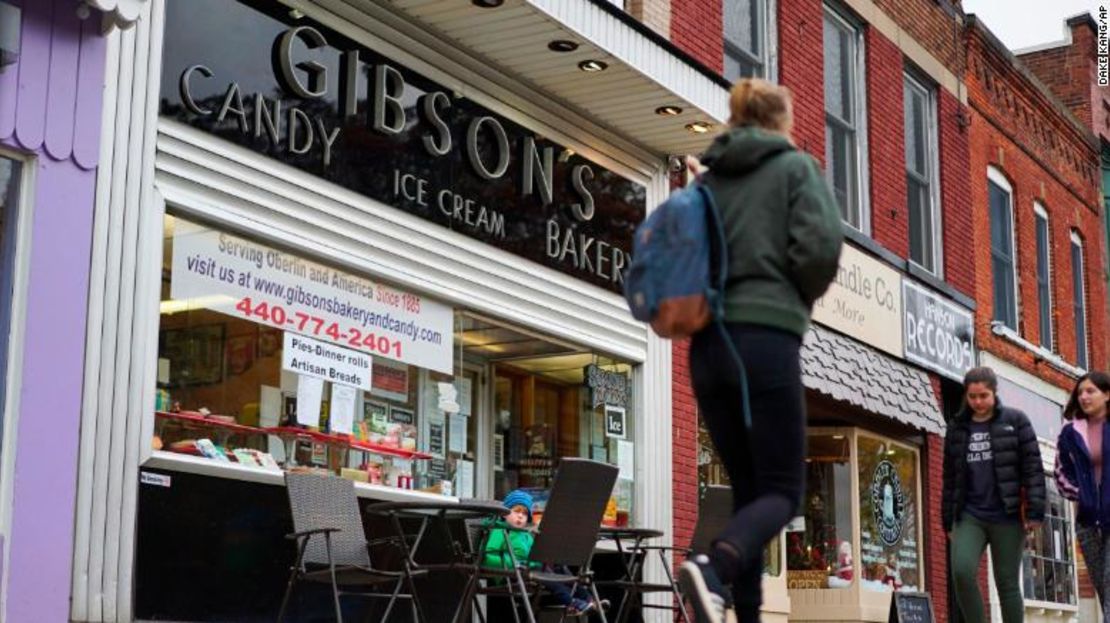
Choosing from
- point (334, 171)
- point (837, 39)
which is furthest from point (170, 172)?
point (837, 39)

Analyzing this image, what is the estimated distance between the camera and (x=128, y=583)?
8.07m

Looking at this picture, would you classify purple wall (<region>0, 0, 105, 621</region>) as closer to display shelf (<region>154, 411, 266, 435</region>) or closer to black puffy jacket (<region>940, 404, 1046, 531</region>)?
display shelf (<region>154, 411, 266, 435</region>)

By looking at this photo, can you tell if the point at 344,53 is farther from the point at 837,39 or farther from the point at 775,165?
the point at 837,39

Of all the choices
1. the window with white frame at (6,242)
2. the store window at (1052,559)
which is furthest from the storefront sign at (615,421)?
the store window at (1052,559)

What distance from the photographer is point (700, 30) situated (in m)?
14.1

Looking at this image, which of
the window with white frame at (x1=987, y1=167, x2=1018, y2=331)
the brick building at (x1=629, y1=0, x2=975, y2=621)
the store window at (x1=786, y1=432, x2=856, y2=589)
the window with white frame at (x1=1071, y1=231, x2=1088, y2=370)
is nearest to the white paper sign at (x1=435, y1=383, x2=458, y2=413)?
the brick building at (x1=629, y1=0, x2=975, y2=621)

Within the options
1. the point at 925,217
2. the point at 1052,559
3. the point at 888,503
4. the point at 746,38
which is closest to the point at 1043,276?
the point at 1052,559

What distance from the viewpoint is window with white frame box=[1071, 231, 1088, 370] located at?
23484 mm

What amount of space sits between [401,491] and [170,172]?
260cm

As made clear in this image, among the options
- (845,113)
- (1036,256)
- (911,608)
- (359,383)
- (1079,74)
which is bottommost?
(911,608)

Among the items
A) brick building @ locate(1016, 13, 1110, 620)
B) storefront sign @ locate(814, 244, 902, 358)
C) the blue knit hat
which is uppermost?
brick building @ locate(1016, 13, 1110, 620)

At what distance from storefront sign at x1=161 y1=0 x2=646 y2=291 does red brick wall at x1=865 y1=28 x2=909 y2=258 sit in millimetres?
4746

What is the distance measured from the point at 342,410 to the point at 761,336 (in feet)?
16.8

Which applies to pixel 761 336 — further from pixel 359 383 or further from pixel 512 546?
pixel 359 383
